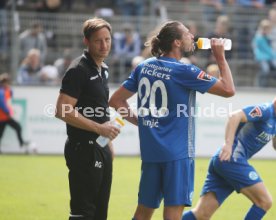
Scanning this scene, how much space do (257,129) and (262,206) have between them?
2.82 feet

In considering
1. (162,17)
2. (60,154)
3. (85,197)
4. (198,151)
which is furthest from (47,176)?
(162,17)

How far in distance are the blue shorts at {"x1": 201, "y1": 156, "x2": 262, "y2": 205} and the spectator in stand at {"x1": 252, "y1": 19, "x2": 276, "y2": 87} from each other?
13.2 metres

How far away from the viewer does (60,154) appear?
18.6 metres

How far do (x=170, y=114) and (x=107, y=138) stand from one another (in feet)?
2.10

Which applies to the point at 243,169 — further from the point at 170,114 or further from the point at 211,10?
the point at 211,10

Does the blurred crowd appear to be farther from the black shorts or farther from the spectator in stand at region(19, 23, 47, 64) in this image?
the black shorts

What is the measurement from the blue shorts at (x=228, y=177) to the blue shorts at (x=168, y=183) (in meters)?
1.21

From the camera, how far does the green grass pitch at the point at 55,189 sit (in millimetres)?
9883

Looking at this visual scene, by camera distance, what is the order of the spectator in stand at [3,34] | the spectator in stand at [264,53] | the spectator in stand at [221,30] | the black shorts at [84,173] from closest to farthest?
the black shorts at [84,173] < the spectator in stand at [3,34] < the spectator in stand at [221,30] < the spectator in stand at [264,53]

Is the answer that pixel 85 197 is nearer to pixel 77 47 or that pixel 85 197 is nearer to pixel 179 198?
pixel 179 198

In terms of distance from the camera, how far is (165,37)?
22.3 feet

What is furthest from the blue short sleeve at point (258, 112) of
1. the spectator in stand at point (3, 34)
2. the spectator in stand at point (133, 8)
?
the spectator in stand at point (133, 8)

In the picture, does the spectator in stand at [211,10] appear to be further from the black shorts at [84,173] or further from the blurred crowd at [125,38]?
the black shorts at [84,173]

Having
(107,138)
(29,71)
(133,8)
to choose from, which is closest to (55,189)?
(107,138)
